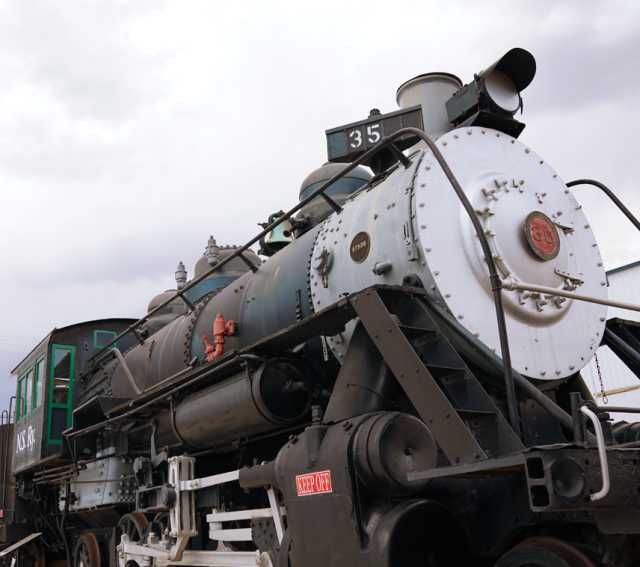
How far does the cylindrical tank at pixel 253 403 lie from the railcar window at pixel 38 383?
4.61 m

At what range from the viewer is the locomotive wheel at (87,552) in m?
7.86

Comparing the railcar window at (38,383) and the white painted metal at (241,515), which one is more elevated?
the railcar window at (38,383)

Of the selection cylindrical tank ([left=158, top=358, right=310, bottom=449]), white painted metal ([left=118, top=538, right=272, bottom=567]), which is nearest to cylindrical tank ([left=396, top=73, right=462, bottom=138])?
cylindrical tank ([left=158, top=358, right=310, bottom=449])

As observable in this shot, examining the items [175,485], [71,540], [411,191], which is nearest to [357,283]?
[411,191]

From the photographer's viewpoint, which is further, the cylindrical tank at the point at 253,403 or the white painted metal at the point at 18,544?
the white painted metal at the point at 18,544

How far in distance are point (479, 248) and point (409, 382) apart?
0.96 metres

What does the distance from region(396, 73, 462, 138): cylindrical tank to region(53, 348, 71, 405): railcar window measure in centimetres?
580

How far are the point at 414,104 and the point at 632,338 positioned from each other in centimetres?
240

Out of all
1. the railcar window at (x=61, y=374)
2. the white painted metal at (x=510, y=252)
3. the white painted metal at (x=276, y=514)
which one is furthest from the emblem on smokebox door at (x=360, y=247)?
the railcar window at (x=61, y=374)

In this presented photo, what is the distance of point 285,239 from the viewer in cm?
668

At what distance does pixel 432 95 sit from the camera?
5484mm

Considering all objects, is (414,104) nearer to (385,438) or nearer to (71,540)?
(385,438)

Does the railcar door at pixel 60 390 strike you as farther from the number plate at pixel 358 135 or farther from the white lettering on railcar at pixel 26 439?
the number plate at pixel 358 135

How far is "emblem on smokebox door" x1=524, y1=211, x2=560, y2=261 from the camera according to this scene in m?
4.04
